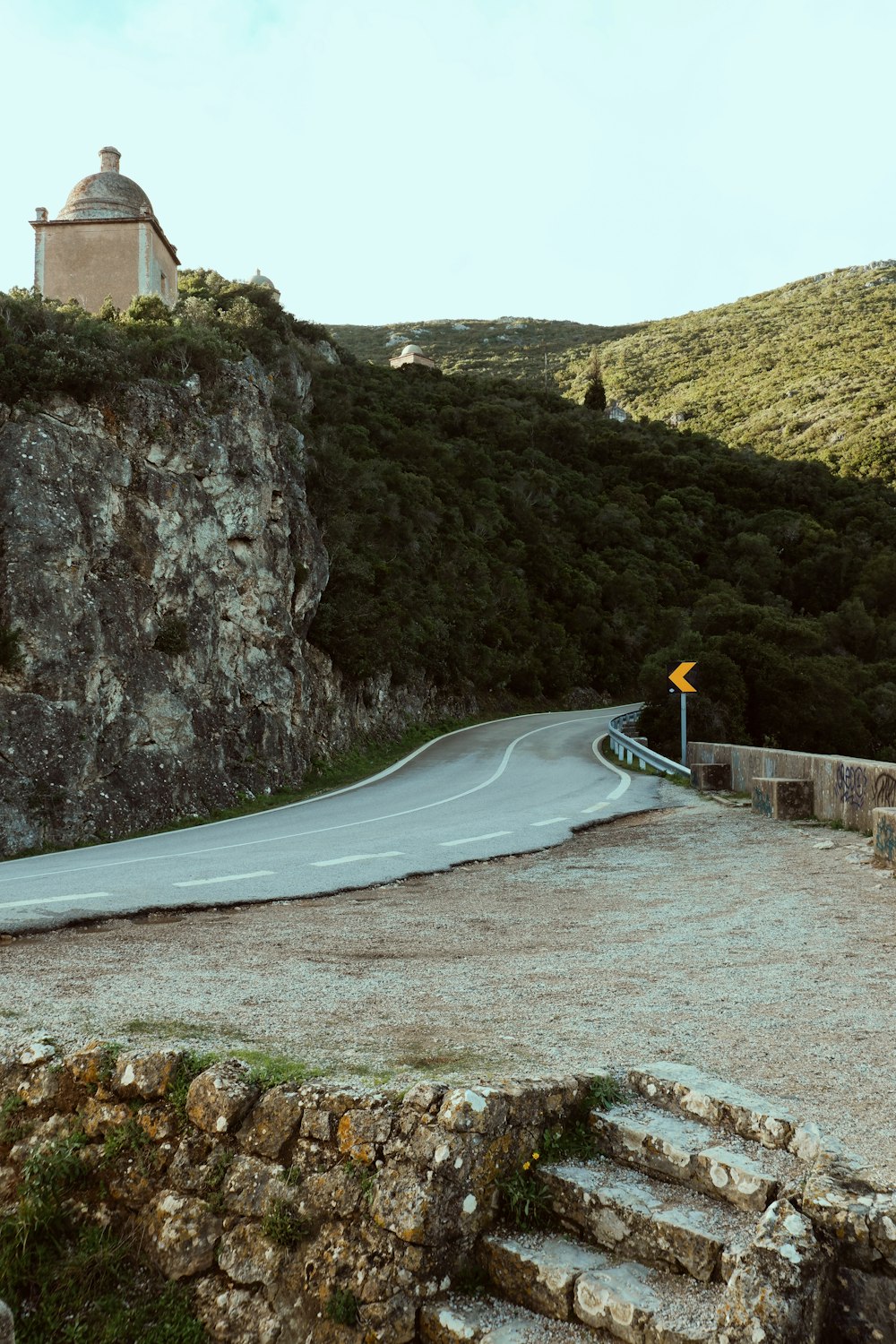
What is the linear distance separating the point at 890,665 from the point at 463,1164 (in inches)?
1844

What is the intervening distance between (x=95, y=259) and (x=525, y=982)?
30.7 metres

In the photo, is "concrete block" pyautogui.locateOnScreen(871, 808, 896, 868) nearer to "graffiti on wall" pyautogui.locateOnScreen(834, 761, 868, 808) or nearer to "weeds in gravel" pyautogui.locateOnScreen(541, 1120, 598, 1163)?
"graffiti on wall" pyautogui.locateOnScreen(834, 761, 868, 808)

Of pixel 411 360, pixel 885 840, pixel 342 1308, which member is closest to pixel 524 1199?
pixel 342 1308

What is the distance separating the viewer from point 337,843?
12.7 m

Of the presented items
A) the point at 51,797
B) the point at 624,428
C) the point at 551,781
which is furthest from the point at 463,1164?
the point at 624,428

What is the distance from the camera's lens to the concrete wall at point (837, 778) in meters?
12.0

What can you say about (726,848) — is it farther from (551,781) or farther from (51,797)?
(51,797)

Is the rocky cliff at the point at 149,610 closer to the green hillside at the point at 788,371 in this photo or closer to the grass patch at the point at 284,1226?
the grass patch at the point at 284,1226

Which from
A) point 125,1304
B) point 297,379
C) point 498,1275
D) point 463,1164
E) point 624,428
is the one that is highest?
point 624,428

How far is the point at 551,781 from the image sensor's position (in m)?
21.5

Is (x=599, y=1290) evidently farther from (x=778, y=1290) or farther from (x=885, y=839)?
(x=885, y=839)

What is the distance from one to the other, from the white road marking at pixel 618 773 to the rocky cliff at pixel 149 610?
7.85 meters

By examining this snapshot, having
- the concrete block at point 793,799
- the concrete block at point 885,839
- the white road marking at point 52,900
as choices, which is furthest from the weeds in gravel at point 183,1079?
the concrete block at point 793,799

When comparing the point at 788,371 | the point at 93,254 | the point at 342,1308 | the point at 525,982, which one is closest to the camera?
the point at 342,1308
